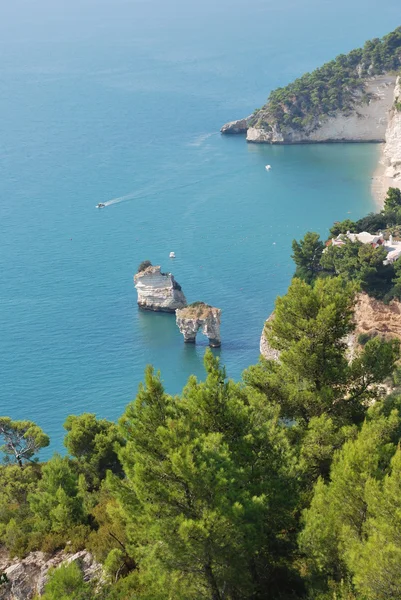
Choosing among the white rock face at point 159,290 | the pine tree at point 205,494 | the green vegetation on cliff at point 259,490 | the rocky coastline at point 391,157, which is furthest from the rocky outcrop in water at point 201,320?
the pine tree at point 205,494

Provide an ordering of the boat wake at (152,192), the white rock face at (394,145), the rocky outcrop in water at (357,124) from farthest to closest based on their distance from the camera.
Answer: the rocky outcrop in water at (357,124), the white rock face at (394,145), the boat wake at (152,192)

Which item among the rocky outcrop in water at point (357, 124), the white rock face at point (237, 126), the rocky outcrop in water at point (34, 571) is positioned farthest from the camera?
the white rock face at point (237, 126)

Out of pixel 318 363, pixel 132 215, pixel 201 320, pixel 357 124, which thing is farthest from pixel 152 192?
pixel 318 363

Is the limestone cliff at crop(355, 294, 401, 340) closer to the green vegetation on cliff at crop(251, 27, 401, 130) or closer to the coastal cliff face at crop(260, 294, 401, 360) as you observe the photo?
the coastal cliff face at crop(260, 294, 401, 360)

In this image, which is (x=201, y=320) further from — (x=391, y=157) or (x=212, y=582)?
(x=391, y=157)

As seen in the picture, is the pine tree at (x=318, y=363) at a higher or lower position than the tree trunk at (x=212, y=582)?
higher

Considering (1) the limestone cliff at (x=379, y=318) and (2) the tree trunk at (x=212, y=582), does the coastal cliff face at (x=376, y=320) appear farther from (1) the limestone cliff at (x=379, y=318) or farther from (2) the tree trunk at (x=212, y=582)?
(2) the tree trunk at (x=212, y=582)
